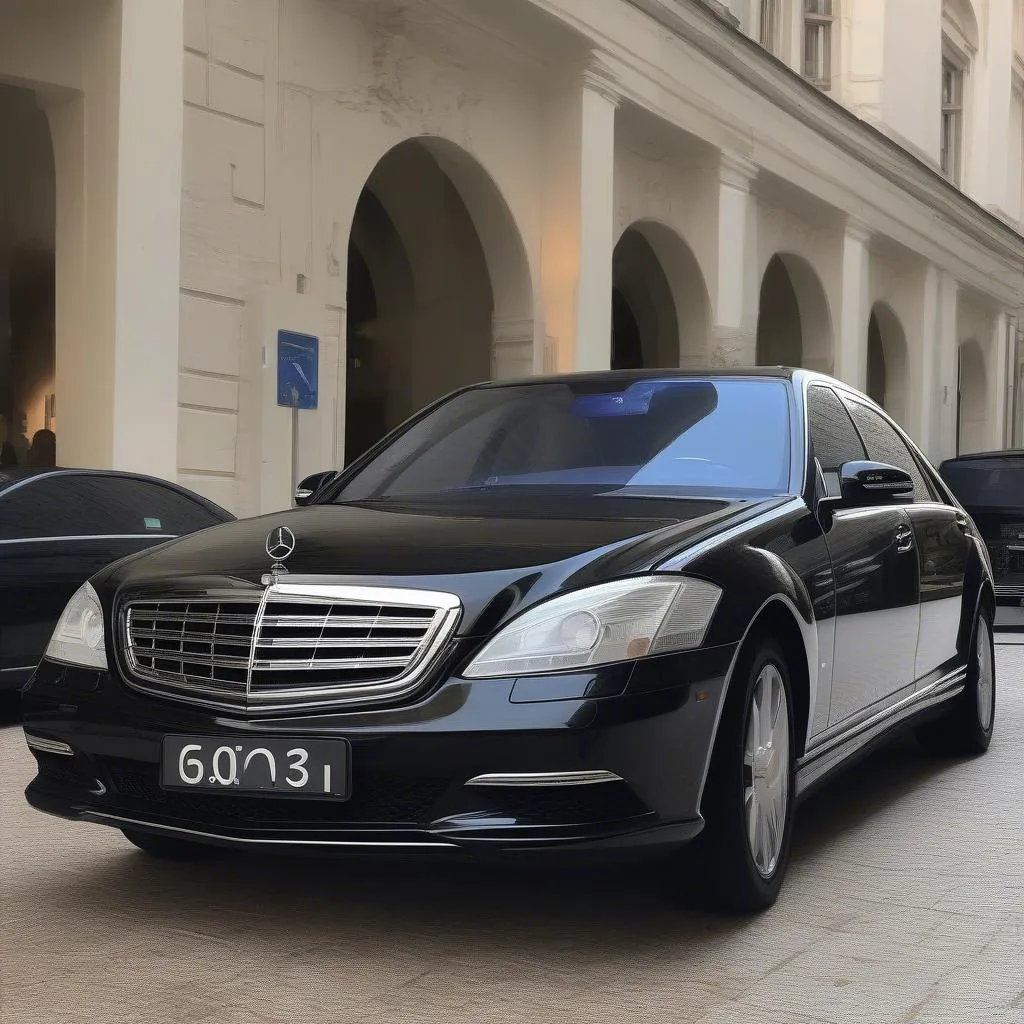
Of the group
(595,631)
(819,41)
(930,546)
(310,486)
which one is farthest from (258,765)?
(819,41)

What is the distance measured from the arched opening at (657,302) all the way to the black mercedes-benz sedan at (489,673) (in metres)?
15.4

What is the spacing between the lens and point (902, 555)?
5.56 meters

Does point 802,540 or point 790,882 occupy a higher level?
point 802,540

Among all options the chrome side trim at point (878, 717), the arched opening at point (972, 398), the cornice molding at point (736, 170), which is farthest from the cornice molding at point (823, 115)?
the chrome side trim at point (878, 717)

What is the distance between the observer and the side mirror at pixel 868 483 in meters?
5.01

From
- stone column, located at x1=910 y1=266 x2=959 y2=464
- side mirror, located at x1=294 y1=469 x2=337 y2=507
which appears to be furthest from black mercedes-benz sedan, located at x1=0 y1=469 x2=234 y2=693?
stone column, located at x1=910 y1=266 x2=959 y2=464

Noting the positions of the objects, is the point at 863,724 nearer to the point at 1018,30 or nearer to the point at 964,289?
the point at 964,289

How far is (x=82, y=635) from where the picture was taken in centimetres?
411

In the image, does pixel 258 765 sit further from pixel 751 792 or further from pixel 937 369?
pixel 937 369

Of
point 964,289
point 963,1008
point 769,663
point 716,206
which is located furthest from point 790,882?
point 964,289

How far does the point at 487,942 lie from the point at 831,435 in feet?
7.39

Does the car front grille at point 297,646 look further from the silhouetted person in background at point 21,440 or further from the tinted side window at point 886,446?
the silhouetted person in background at point 21,440

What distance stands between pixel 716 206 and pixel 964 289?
13.0 meters

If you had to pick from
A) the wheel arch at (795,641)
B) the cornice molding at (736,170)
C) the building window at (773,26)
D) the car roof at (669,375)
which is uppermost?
the building window at (773,26)
